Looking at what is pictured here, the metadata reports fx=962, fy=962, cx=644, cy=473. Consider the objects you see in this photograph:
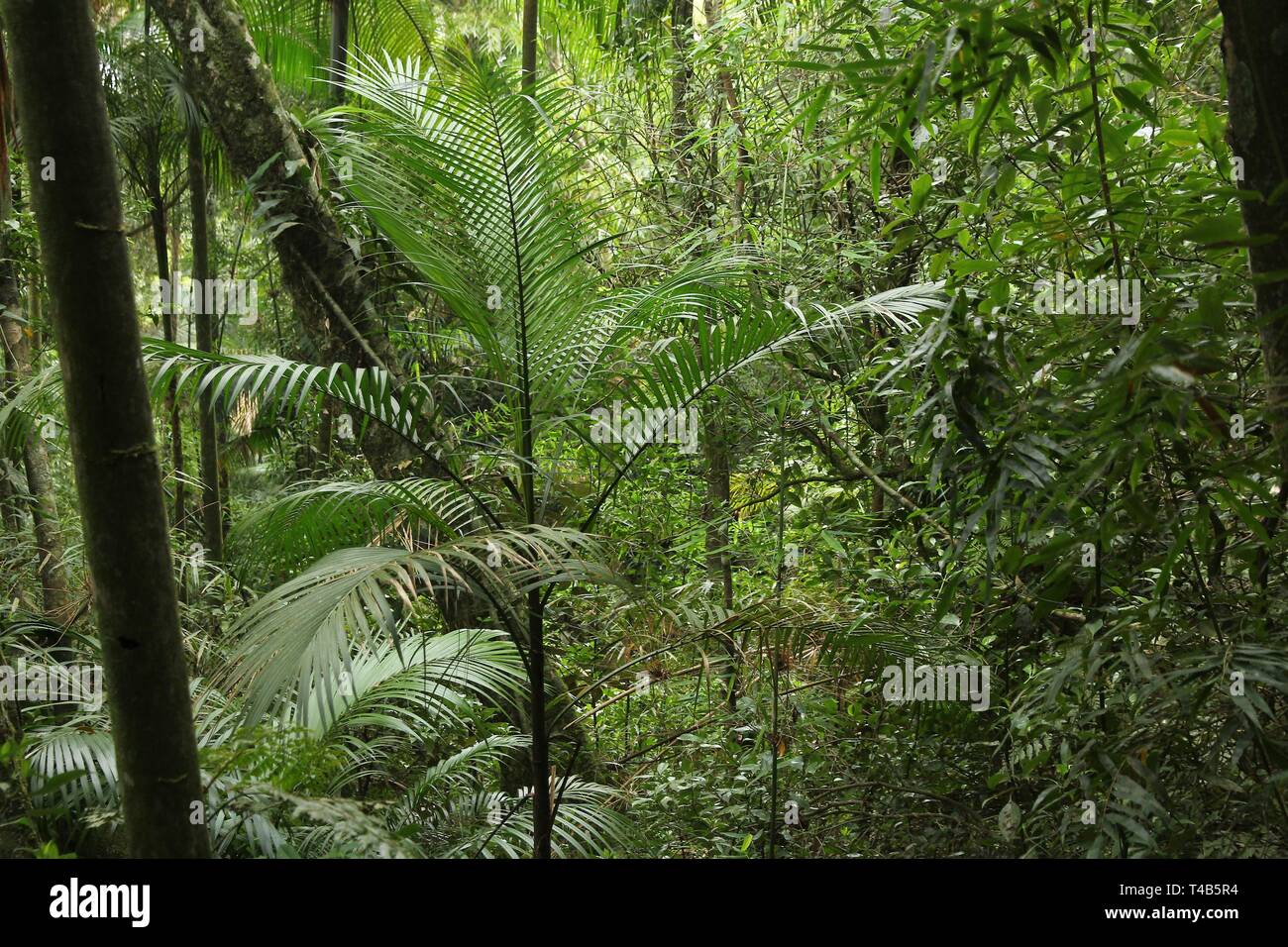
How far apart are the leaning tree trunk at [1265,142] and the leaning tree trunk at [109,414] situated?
5.68 ft

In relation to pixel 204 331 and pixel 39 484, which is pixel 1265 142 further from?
pixel 204 331

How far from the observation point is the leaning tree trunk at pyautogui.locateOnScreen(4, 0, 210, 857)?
4.27ft

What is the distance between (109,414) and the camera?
134 centimetres

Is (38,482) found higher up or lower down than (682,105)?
lower down

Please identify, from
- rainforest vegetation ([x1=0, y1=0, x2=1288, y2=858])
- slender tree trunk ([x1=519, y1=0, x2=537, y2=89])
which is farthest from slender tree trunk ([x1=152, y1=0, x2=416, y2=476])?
slender tree trunk ([x1=519, y1=0, x2=537, y2=89])

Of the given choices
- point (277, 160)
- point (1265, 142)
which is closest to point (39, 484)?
point (277, 160)

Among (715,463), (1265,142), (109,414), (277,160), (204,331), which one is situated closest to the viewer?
(109,414)

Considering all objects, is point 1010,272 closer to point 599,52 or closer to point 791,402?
point 791,402

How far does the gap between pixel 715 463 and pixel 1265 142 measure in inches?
134

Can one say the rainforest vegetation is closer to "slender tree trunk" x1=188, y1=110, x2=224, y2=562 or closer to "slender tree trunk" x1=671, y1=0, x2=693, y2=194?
"slender tree trunk" x1=671, y1=0, x2=693, y2=194

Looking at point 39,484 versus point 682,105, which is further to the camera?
point 682,105
